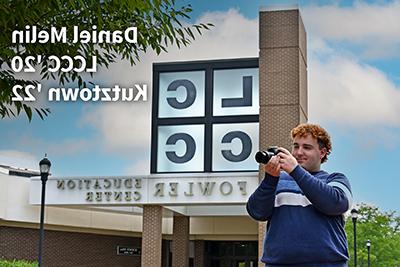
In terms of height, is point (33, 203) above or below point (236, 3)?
below

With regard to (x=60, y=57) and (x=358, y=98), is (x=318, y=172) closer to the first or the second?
(x=60, y=57)

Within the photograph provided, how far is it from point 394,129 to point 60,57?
4003 cm

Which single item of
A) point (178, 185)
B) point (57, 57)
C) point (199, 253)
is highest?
point (57, 57)

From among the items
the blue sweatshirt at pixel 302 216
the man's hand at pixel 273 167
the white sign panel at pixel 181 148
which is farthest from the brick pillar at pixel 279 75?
the man's hand at pixel 273 167

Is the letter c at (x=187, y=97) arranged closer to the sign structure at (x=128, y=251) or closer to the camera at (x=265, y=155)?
the sign structure at (x=128, y=251)

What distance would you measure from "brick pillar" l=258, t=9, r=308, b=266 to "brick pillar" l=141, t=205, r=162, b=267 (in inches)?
139

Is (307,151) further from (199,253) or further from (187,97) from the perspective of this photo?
(199,253)

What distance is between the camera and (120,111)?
2902 centimetres

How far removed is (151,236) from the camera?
2714cm

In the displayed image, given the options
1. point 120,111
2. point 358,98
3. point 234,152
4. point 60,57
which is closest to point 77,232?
point 120,111

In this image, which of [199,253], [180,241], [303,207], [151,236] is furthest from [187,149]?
[303,207]

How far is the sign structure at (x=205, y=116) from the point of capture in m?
27.2

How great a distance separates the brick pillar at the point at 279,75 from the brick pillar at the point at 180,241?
17.1 feet

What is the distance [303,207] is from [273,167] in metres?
0.25
